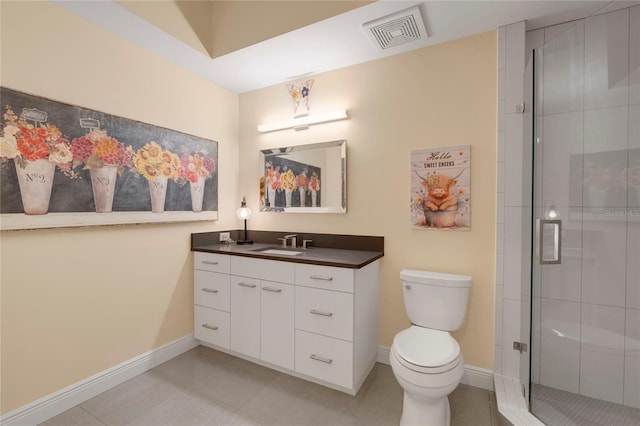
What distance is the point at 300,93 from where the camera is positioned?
254cm

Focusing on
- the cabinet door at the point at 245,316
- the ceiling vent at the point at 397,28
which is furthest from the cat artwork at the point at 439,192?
the cabinet door at the point at 245,316

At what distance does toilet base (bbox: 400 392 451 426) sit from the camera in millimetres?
1460

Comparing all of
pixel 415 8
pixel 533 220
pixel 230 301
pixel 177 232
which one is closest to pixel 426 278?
pixel 533 220

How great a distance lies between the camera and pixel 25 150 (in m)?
1.54

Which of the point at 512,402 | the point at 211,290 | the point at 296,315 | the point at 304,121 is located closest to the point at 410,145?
the point at 304,121

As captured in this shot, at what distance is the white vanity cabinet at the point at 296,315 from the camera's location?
180 cm

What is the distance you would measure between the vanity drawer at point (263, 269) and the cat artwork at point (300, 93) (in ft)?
4.54

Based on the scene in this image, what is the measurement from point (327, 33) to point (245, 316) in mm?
2077

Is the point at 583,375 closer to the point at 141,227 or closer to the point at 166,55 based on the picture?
the point at 141,227

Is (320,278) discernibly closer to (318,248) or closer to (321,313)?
(321,313)

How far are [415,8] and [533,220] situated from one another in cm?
140

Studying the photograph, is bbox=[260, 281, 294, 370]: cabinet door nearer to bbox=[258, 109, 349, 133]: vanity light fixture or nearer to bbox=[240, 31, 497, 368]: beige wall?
bbox=[240, 31, 497, 368]: beige wall

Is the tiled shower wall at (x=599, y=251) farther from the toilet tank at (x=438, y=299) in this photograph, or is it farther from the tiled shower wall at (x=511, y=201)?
the toilet tank at (x=438, y=299)

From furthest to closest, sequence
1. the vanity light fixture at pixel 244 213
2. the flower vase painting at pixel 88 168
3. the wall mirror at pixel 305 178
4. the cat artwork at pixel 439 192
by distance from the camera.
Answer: the vanity light fixture at pixel 244 213 < the wall mirror at pixel 305 178 < the cat artwork at pixel 439 192 < the flower vase painting at pixel 88 168
